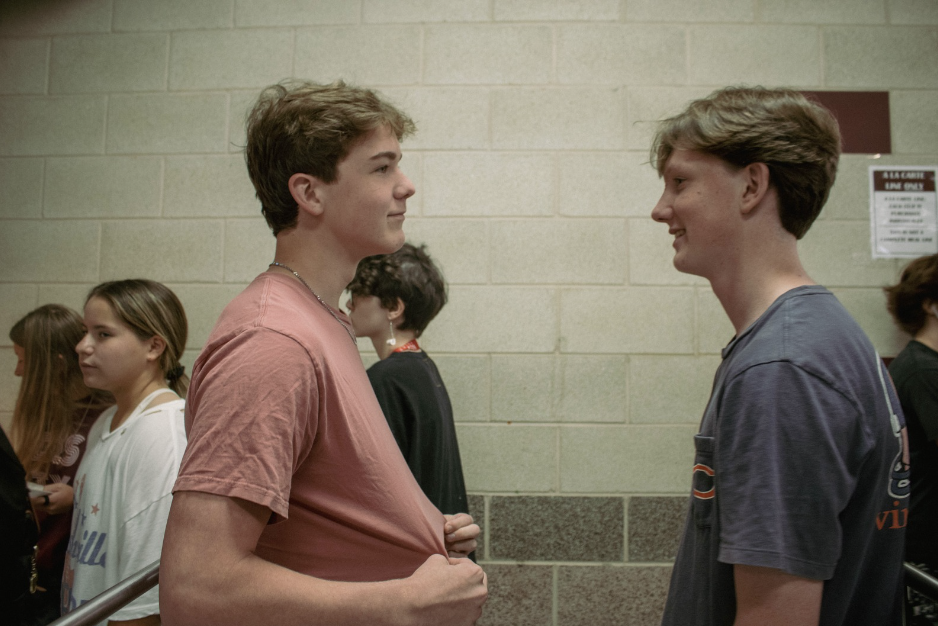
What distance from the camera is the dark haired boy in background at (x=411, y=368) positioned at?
1658 millimetres

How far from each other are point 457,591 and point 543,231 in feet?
5.74

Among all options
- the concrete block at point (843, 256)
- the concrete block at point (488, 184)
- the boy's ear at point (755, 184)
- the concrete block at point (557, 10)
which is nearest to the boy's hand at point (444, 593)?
the boy's ear at point (755, 184)

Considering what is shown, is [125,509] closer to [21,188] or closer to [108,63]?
[21,188]

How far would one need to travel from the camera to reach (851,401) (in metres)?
0.75

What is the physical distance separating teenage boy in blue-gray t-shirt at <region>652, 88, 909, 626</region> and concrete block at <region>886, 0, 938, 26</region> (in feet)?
6.56

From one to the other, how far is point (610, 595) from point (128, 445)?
5.59ft

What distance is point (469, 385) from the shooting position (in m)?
2.33

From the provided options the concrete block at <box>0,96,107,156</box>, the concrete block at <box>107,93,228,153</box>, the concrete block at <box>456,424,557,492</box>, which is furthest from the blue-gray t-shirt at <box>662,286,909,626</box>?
the concrete block at <box>0,96,107,156</box>

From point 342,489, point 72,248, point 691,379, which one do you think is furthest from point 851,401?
point 72,248

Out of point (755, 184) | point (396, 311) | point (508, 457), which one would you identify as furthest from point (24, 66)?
point (755, 184)

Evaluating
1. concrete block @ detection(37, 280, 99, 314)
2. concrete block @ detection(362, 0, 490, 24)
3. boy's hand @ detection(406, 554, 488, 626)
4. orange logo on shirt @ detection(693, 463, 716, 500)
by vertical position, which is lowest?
boy's hand @ detection(406, 554, 488, 626)

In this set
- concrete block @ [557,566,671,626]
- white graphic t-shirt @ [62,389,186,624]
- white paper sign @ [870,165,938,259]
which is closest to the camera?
white graphic t-shirt @ [62,389,186,624]

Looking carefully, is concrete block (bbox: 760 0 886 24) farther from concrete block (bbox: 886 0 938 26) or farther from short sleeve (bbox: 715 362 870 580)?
short sleeve (bbox: 715 362 870 580)

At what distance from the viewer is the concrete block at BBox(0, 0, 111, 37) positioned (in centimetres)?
248
